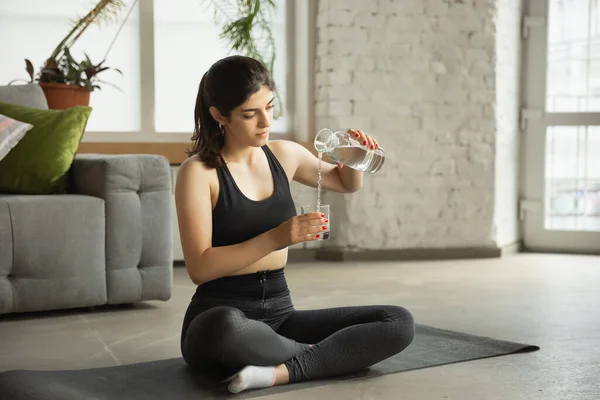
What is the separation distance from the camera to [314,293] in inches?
150

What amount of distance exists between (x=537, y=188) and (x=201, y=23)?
84.7 inches

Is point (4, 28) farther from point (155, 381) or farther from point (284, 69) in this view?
point (155, 381)

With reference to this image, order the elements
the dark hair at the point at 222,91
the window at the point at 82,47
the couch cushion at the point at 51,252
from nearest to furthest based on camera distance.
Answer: the dark hair at the point at 222,91
the couch cushion at the point at 51,252
the window at the point at 82,47

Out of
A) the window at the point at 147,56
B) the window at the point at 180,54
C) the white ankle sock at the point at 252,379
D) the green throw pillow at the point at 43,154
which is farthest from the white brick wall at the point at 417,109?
the white ankle sock at the point at 252,379

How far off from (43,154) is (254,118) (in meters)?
1.47

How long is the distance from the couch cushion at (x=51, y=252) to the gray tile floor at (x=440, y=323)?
0.08 meters

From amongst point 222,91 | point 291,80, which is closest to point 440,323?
point 222,91

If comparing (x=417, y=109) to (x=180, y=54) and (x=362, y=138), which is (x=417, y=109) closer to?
(x=180, y=54)

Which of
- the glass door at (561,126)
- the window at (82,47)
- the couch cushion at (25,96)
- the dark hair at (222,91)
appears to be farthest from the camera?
the glass door at (561,126)

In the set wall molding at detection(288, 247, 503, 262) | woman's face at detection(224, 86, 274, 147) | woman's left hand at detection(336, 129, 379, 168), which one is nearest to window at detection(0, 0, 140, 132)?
wall molding at detection(288, 247, 503, 262)

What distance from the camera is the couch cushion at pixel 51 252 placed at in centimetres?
316

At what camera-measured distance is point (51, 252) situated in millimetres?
3227

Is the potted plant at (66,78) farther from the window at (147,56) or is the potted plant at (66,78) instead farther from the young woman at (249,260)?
the young woman at (249,260)

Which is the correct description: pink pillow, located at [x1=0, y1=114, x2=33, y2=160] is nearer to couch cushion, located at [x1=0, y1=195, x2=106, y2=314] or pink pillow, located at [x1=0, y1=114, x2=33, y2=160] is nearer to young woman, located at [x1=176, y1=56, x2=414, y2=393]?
couch cushion, located at [x1=0, y1=195, x2=106, y2=314]
